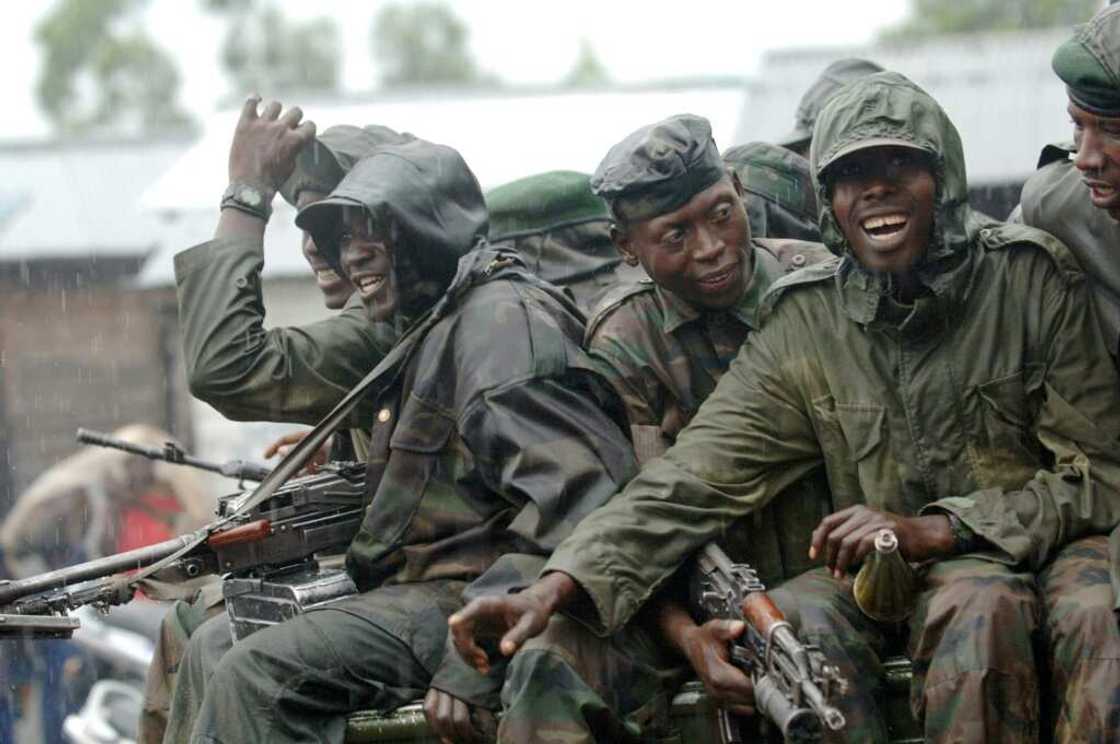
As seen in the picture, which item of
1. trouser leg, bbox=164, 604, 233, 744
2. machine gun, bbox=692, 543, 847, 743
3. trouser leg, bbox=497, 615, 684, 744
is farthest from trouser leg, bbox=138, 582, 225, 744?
machine gun, bbox=692, 543, 847, 743

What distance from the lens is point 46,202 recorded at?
2434cm

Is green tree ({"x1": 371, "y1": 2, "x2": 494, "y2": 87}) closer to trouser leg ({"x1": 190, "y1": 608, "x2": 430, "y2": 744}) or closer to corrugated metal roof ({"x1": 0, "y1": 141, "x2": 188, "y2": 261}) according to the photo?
corrugated metal roof ({"x1": 0, "y1": 141, "x2": 188, "y2": 261})

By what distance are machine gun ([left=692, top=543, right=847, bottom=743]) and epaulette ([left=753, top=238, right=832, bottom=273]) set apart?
1.11 metres

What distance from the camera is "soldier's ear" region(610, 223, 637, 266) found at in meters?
5.76

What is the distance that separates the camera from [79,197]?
24234 millimetres

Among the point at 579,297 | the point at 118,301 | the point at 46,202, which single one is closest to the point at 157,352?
the point at 118,301

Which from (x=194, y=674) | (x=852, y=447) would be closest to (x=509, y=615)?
(x=852, y=447)

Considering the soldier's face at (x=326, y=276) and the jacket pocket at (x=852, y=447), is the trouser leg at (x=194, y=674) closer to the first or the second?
the soldier's face at (x=326, y=276)

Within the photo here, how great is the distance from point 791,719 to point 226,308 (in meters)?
2.56

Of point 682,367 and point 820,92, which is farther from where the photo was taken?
point 820,92

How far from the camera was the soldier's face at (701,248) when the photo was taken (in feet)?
18.4

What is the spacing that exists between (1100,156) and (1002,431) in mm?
687

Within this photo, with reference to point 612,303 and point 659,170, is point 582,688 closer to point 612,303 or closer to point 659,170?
point 612,303

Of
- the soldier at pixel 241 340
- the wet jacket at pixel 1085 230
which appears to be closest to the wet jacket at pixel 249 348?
the soldier at pixel 241 340
